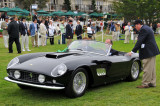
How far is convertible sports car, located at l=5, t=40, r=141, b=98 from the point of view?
5.63 m

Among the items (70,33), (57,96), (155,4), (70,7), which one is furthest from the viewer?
(70,7)

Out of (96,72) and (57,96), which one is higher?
(96,72)

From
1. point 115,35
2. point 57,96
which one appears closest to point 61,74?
point 57,96

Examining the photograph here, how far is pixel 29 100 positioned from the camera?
580 cm

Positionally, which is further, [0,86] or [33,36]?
[33,36]

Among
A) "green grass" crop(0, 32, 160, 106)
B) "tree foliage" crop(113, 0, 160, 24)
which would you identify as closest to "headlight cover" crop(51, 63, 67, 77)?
"green grass" crop(0, 32, 160, 106)

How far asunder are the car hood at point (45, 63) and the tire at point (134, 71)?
231 cm

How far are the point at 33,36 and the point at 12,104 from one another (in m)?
13.3

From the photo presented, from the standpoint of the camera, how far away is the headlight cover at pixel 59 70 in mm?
5605

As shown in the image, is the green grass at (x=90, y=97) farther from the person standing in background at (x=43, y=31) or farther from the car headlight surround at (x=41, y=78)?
the person standing in background at (x=43, y=31)

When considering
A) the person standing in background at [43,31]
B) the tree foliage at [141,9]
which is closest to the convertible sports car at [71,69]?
the person standing in background at [43,31]

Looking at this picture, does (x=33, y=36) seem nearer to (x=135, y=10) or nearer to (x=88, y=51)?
(x=88, y=51)

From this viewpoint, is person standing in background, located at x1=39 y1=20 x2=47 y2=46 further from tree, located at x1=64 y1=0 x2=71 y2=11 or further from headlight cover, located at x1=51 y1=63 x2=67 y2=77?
tree, located at x1=64 y1=0 x2=71 y2=11

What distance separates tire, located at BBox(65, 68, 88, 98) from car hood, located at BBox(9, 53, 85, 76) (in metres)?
0.38
